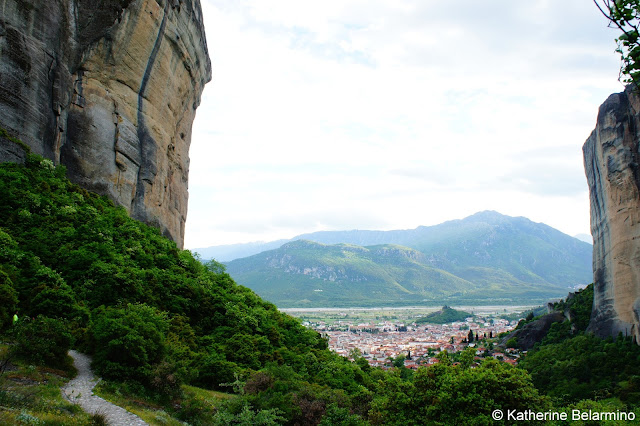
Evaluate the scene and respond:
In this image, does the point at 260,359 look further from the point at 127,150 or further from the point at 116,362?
the point at 127,150

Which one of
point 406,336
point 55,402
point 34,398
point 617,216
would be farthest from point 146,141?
point 406,336

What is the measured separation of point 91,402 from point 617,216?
48074mm

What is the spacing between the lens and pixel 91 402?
43.5ft

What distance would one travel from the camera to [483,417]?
40.9 ft

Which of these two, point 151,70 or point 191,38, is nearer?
point 151,70

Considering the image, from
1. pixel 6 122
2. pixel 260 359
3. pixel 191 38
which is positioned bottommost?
pixel 260 359

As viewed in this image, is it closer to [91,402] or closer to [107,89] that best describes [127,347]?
[91,402]

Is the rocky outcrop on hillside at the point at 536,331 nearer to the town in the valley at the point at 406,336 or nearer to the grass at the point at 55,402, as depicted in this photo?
the town in the valley at the point at 406,336

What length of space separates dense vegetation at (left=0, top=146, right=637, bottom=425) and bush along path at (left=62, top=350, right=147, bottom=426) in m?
0.64

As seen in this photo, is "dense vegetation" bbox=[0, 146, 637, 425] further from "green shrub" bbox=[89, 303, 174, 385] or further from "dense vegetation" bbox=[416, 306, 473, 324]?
"dense vegetation" bbox=[416, 306, 473, 324]

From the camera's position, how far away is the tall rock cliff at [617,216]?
142 ft

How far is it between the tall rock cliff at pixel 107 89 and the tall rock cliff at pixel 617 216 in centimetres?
3971

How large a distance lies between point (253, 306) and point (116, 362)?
45.8 ft

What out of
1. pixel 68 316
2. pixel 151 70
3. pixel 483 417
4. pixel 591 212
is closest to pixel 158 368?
pixel 68 316
